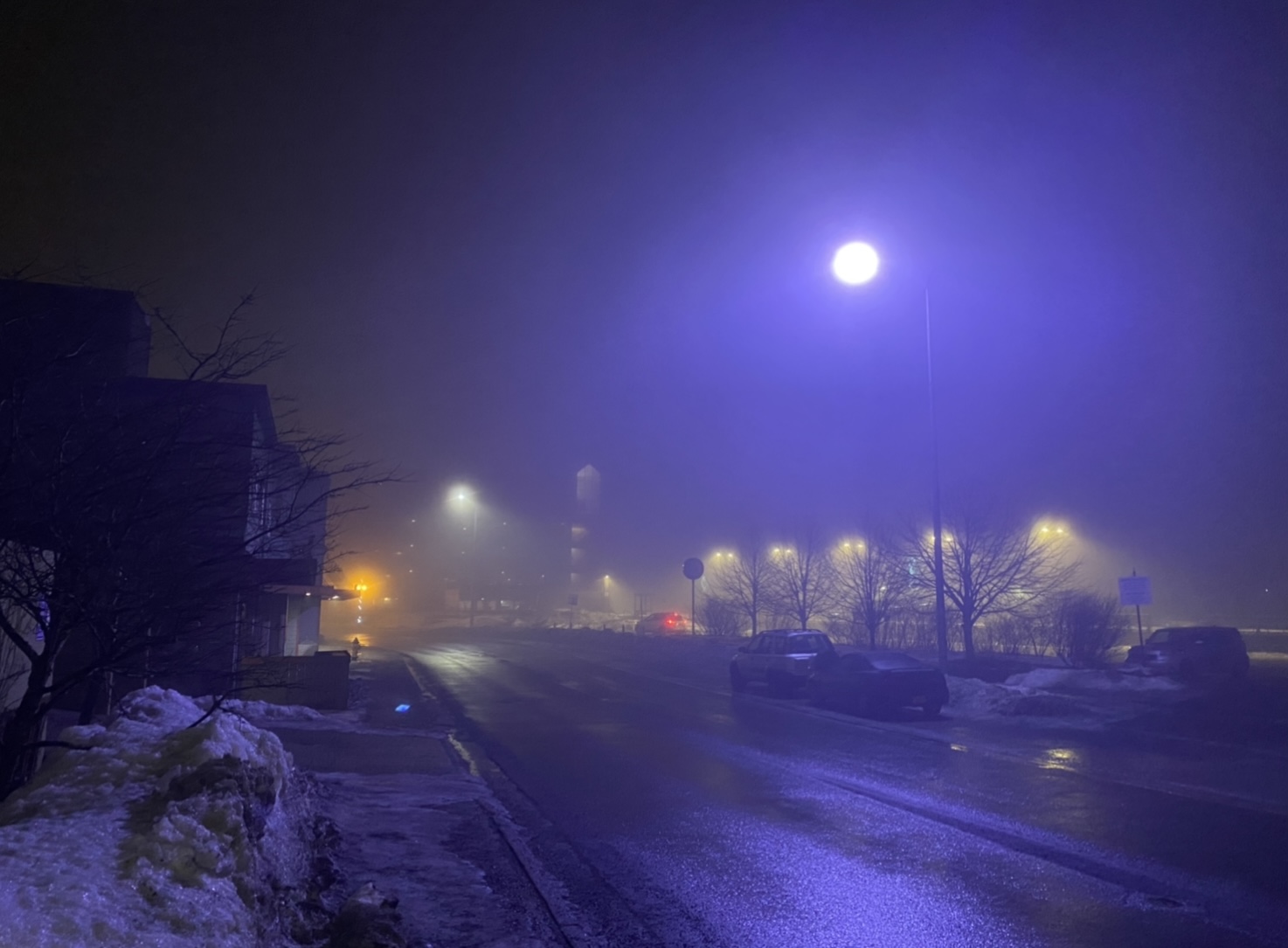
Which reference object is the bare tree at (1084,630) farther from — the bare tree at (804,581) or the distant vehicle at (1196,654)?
the bare tree at (804,581)

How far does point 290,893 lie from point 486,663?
30484 millimetres

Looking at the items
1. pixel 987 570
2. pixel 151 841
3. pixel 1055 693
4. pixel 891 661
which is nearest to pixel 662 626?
pixel 987 570

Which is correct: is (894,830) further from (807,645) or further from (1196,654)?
(1196,654)

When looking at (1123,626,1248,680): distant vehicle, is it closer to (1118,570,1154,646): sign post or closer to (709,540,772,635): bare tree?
(1118,570,1154,646): sign post

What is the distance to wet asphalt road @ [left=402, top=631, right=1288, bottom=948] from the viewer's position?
6.25 metres

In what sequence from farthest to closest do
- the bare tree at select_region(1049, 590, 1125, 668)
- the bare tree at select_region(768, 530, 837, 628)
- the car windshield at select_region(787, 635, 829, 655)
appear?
1. the bare tree at select_region(768, 530, 837, 628)
2. the bare tree at select_region(1049, 590, 1125, 668)
3. the car windshield at select_region(787, 635, 829, 655)

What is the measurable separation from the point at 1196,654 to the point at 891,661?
34.7 ft

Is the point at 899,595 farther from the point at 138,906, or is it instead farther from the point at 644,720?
the point at 138,906

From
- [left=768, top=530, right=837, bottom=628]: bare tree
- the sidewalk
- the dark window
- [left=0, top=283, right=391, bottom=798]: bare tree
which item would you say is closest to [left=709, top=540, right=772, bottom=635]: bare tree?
[left=768, top=530, right=837, bottom=628]: bare tree

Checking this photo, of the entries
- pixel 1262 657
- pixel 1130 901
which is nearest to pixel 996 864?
pixel 1130 901

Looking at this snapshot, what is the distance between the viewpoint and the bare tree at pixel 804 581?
131ft

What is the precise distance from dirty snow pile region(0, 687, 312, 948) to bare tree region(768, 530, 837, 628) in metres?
34.1

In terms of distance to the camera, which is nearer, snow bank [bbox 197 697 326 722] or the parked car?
snow bank [bbox 197 697 326 722]

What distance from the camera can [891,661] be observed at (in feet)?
65.2
